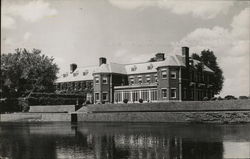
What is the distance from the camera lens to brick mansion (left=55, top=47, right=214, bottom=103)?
47.9 m

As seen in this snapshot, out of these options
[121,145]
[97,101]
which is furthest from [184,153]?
[97,101]

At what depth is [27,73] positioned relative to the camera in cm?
5578

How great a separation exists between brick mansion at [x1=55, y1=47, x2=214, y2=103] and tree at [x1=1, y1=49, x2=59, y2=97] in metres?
7.78

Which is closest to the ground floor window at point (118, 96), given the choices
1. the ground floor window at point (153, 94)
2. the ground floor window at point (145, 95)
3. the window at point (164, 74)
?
the ground floor window at point (145, 95)

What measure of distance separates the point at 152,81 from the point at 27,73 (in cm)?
1998

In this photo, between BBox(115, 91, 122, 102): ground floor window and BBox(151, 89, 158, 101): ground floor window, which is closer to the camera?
BBox(151, 89, 158, 101): ground floor window

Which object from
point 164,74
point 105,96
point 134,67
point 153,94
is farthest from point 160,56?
point 105,96

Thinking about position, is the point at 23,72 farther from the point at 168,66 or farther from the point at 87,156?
the point at 87,156

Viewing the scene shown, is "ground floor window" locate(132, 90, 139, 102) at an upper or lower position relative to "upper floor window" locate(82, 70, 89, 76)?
lower

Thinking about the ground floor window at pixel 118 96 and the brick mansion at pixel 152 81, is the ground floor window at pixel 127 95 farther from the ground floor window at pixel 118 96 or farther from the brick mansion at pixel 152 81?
the ground floor window at pixel 118 96

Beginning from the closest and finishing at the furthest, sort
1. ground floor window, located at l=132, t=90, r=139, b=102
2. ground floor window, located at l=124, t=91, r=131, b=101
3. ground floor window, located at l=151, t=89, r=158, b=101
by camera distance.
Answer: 1. ground floor window, located at l=151, t=89, r=158, b=101
2. ground floor window, located at l=132, t=90, r=139, b=102
3. ground floor window, located at l=124, t=91, r=131, b=101

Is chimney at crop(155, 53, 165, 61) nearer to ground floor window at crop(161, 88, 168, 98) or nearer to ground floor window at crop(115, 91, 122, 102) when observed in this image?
ground floor window at crop(115, 91, 122, 102)

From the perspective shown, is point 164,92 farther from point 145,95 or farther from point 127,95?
point 127,95

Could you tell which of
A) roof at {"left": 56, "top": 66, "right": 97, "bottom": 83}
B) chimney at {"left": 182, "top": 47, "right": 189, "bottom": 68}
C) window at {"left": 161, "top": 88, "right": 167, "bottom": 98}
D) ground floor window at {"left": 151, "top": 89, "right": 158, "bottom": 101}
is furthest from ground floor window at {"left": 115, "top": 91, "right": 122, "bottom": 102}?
roof at {"left": 56, "top": 66, "right": 97, "bottom": 83}
